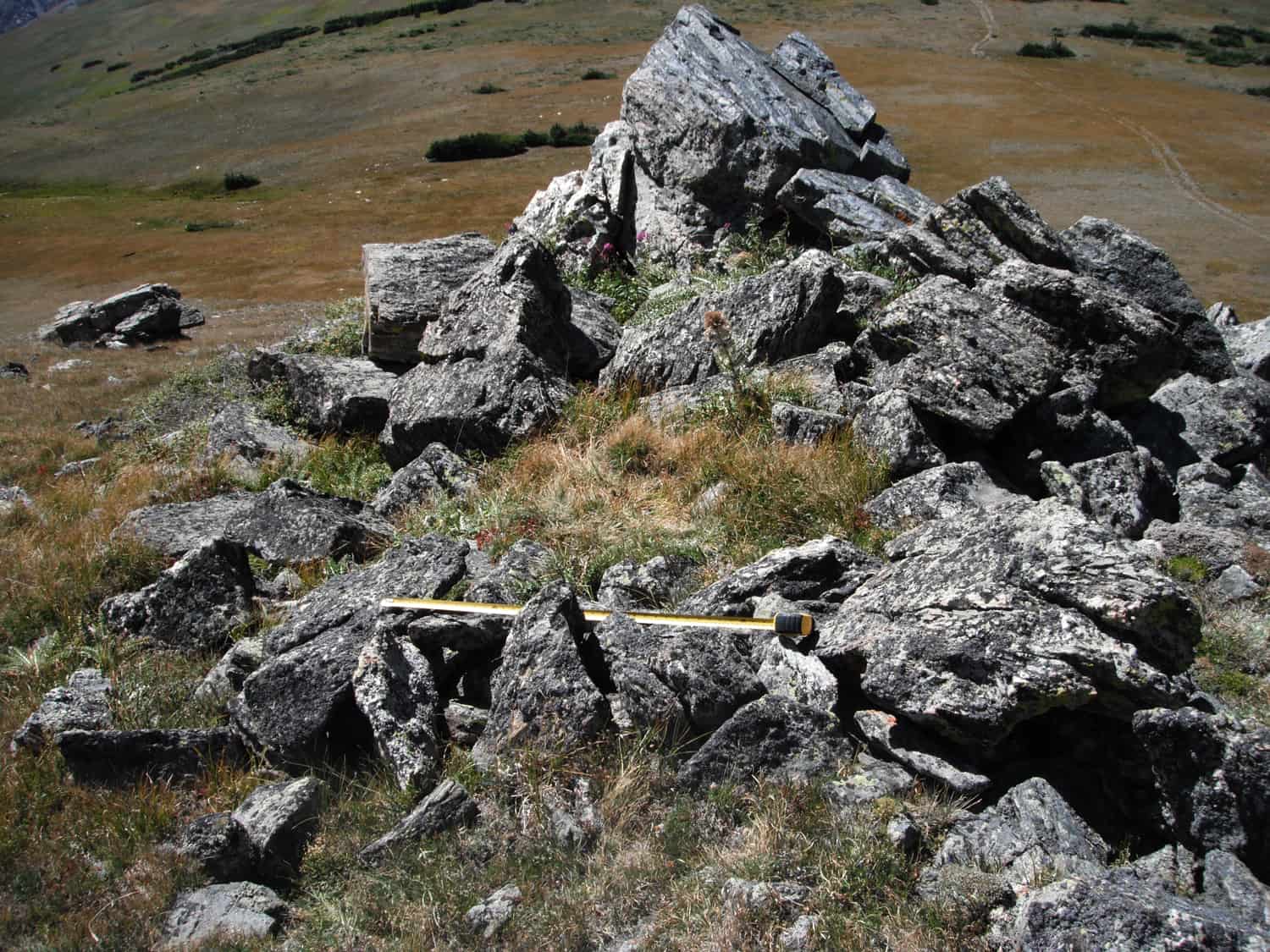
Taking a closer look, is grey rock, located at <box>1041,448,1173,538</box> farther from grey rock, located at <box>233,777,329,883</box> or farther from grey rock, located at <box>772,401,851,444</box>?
grey rock, located at <box>233,777,329,883</box>

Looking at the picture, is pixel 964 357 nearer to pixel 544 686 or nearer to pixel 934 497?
pixel 934 497

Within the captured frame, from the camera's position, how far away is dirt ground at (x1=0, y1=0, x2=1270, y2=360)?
3203 cm

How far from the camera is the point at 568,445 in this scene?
325 inches

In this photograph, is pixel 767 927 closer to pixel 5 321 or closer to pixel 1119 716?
pixel 1119 716

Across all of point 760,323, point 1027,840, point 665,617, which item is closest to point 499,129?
point 760,323

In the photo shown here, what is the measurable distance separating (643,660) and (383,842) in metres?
1.57

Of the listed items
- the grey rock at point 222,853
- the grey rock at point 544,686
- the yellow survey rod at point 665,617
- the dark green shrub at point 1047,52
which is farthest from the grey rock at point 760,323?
the dark green shrub at point 1047,52

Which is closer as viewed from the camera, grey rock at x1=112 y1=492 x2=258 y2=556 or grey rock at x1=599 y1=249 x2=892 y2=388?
grey rock at x1=112 y1=492 x2=258 y2=556

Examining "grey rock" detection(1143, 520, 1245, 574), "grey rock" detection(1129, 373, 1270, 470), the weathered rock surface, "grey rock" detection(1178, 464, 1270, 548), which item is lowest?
the weathered rock surface

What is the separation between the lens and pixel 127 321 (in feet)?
73.5

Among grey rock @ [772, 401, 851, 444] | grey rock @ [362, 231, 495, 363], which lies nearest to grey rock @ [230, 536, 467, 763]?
grey rock @ [772, 401, 851, 444]

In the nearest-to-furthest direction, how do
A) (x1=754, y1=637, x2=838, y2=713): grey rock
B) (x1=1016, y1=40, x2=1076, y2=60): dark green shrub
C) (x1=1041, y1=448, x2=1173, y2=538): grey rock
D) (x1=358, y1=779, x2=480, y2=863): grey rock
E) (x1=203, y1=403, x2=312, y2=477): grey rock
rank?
(x1=358, y1=779, x2=480, y2=863): grey rock → (x1=754, y1=637, x2=838, y2=713): grey rock → (x1=1041, y1=448, x2=1173, y2=538): grey rock → (x1=203, y1=403, x2=312, y2=477): grey rock → (x1=1016, y1=40, x2=1076, y2=60): dark green shrub

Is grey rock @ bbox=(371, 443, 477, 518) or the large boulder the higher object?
the large boulder

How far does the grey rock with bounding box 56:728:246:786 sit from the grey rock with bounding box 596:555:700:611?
230cm
